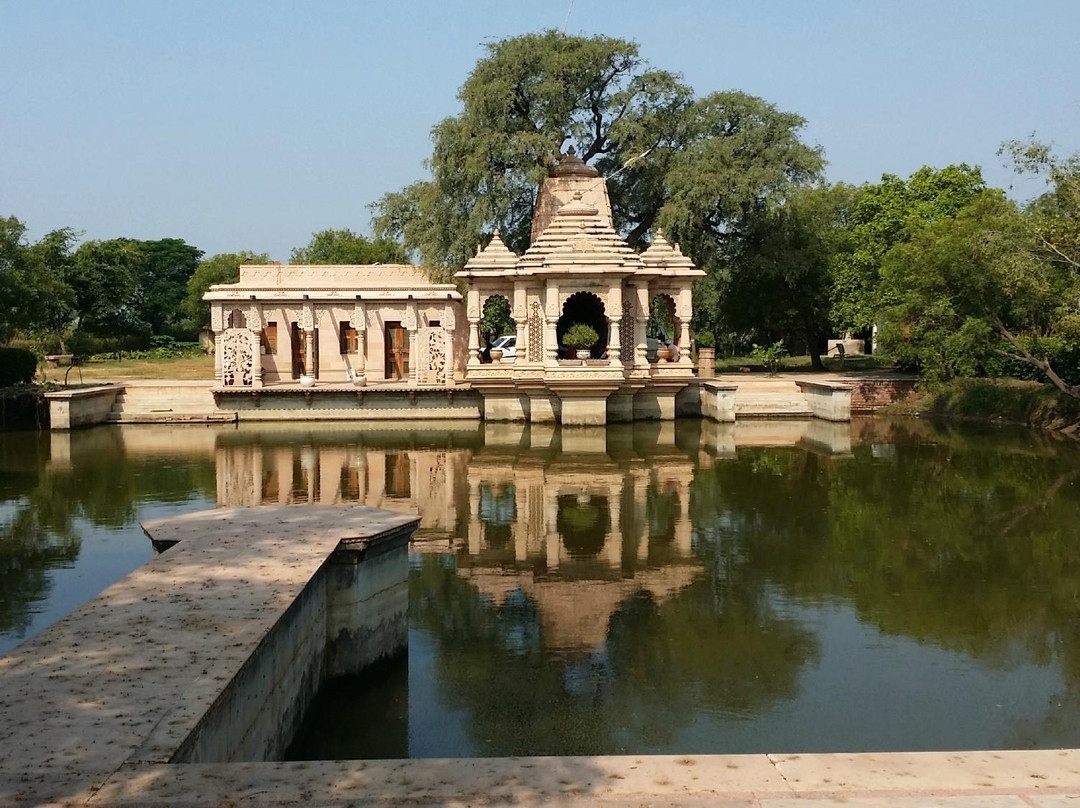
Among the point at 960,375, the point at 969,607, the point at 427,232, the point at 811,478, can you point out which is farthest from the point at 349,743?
the point at 427,232

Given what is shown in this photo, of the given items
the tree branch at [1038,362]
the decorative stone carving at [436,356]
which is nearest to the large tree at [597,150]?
the decorative stone carving at [436,356]

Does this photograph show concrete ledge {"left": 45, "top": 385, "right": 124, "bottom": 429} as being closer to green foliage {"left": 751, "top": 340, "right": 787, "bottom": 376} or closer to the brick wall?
the brick wall

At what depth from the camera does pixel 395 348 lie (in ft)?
98.7

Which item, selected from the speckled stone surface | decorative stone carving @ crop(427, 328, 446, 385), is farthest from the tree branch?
the speckled stone surface

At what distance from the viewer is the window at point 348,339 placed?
30.6 meters

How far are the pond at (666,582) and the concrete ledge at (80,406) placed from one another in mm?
2496

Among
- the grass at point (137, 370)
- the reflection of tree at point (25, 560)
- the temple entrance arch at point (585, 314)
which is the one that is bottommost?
the reflection of tree at point (25, 560)

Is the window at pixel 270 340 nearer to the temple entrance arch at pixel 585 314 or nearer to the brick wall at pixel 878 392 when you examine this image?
the temple entrance arch at pixel 585 314

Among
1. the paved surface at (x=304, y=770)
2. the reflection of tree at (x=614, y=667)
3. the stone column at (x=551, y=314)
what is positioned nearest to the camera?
the paved surface at (x=304, y=770)

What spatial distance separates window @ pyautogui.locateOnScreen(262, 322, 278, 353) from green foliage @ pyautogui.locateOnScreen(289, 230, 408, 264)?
705 inches

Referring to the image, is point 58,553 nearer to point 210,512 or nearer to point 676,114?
point 210,512

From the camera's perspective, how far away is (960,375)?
2564cm

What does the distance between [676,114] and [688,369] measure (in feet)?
41.5

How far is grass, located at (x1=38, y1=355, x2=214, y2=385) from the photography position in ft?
105
